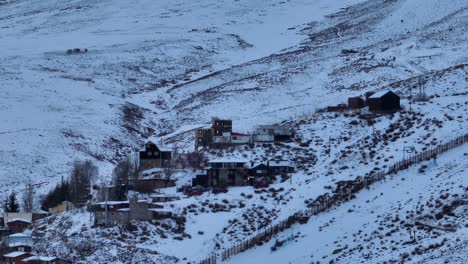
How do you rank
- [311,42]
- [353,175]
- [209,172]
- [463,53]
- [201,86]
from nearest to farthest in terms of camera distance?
[353,175] → [209,172] → [463,53] → [201,86] → [311,42]

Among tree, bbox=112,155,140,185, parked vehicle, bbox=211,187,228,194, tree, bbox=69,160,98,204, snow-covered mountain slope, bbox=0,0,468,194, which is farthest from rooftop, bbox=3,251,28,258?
snow-covered mountain slope, bbox=0,0,468,194

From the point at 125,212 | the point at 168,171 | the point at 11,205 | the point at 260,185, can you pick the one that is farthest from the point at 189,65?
the point at 125,212

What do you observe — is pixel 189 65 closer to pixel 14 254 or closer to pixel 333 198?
pixel 333 198

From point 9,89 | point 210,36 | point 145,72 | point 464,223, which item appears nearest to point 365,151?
point 464,223

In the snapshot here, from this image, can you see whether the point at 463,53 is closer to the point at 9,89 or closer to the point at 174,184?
the point at 9,89

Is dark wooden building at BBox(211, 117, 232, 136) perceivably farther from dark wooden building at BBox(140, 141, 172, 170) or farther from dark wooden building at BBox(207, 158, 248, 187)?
dark wooden building at BBox(207, 158, 248, 187)

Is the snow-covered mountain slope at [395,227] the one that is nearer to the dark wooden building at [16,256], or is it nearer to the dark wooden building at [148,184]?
the dark wooden building at [16,256]
